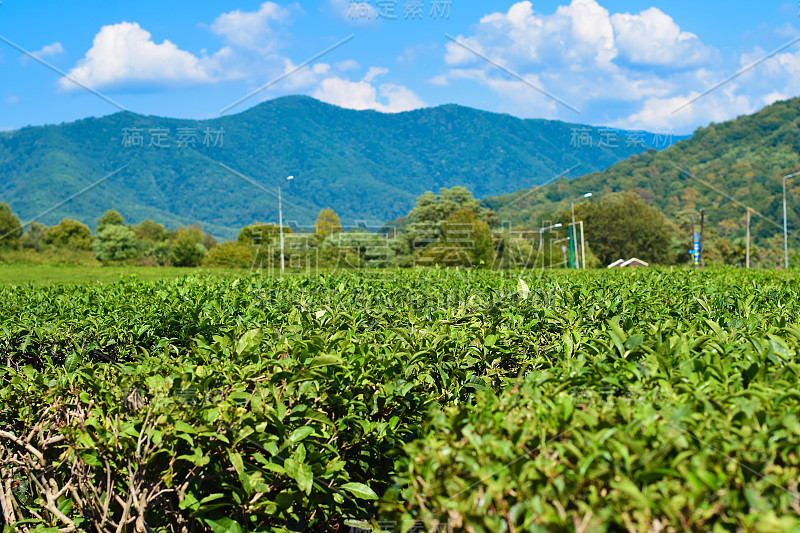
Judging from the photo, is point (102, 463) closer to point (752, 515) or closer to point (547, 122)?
point (752, 515)

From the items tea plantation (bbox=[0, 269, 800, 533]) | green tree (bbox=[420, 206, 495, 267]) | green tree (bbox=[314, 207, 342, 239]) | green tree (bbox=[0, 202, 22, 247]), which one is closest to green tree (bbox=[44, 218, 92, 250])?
green tree (bbox=[0, 202, 22, 247])

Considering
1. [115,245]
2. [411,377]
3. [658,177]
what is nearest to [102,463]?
[411,377]

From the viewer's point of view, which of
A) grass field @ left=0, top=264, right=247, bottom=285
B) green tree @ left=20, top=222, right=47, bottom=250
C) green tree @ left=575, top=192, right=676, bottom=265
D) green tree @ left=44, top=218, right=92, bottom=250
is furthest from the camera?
green tree @ left=44, top=218, right=92, bottom=250

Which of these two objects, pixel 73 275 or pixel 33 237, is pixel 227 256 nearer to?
pixel 73 275

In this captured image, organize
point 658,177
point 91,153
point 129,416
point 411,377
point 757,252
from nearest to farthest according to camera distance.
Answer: point 129,416 → point 411,377 → point 757,252 → point 658,177 → point 91,153

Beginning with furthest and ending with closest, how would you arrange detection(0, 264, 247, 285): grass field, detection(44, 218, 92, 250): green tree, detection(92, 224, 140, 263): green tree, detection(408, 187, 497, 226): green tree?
detection(44, 218, 92, 250): green tree < detection(92, 224, 140, 263): green tree < detection(408, 187, 497, 226): green tree < detection(0, 264, 247, 285): grass field

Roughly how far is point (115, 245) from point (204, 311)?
75171mm

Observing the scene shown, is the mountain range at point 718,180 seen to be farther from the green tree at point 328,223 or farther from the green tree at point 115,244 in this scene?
the green tree at point 115,244

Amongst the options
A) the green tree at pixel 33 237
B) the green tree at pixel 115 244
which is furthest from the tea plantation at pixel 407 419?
the green tree at pixel 33 237

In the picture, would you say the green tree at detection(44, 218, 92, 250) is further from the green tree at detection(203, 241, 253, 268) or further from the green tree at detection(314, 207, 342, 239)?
the green tree at detection(203, 241, 253, 268)

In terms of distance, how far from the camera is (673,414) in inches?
69.0

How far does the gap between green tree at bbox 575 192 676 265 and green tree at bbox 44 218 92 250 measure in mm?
68336

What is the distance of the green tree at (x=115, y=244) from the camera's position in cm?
7176

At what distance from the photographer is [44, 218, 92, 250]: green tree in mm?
86312
